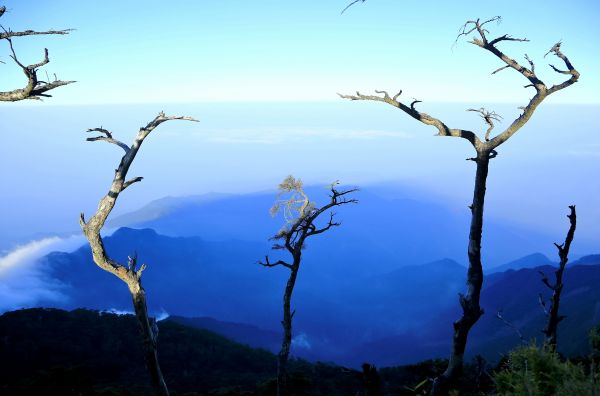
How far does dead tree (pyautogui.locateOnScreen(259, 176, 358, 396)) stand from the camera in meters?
17.8

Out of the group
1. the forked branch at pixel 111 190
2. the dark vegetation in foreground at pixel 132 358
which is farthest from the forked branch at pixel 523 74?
the dark vegetation in foreground at pixel 132 358

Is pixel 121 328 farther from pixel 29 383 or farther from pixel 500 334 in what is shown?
pixel 500 334

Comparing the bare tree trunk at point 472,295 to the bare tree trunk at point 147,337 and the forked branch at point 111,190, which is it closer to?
the forked branch at point 111,190

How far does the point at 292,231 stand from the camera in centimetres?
1844

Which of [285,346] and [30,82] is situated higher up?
[30,82]

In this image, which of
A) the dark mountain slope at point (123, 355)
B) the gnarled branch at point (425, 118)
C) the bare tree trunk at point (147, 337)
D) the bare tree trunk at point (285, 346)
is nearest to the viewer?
the gnarled branch at point (425, 118)

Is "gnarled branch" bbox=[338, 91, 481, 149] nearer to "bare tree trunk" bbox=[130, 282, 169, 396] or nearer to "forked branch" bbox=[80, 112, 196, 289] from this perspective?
Result: "forked branch" bbox=[80, 112, 196, 289]

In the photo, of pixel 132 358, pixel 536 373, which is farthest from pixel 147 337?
pixel 132 358

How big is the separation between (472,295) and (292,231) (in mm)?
10783

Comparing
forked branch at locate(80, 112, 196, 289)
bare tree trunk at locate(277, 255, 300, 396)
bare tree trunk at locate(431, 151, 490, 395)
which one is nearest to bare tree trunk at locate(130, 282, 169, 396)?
forked branch at locate(80, 112, 196, 289)

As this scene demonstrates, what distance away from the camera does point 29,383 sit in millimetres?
22375

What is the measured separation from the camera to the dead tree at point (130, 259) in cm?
1079

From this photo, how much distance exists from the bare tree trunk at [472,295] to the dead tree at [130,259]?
657cm

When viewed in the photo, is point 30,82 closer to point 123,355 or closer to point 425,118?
point 425,118
